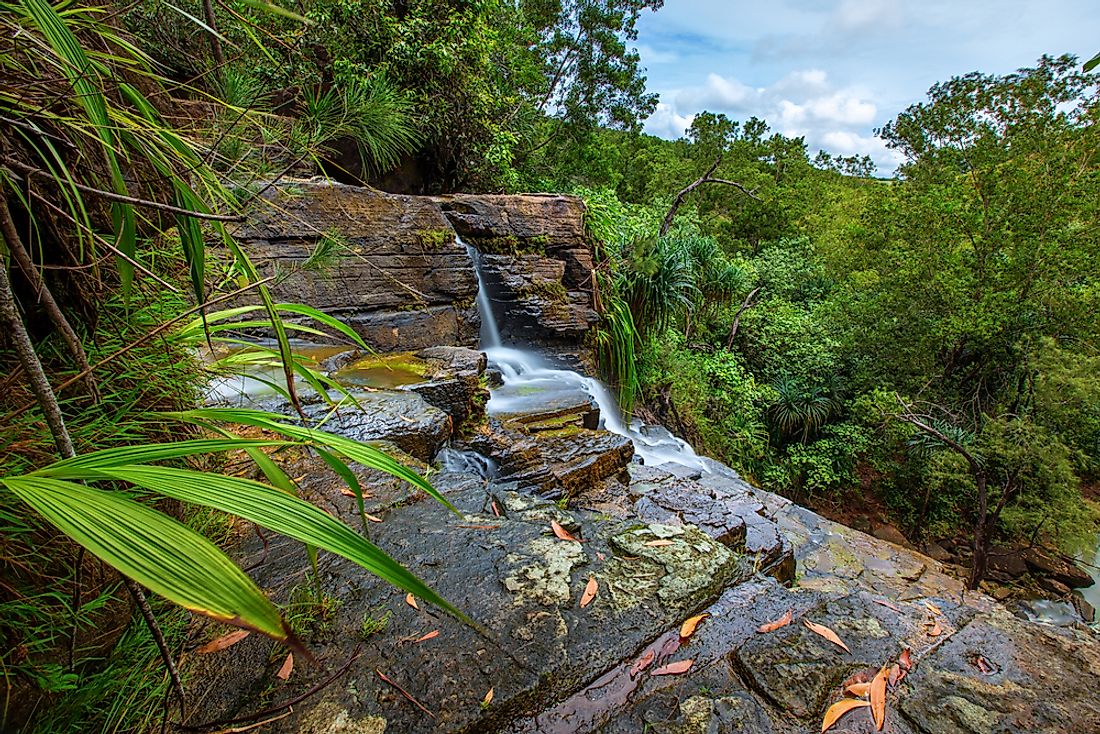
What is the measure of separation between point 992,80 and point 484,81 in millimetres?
8658

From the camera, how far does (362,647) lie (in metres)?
1.38

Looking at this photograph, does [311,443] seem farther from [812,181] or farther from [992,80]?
[812,181]

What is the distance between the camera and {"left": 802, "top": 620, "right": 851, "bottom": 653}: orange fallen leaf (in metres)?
1.57

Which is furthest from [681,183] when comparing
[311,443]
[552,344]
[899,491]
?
[311,443]

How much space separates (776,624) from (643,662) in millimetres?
489

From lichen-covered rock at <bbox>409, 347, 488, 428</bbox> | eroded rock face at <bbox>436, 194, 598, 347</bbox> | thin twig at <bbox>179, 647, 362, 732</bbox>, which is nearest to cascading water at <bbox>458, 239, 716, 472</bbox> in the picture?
eroded rock face at <bbox>436, 194, 598, 347</bbox>

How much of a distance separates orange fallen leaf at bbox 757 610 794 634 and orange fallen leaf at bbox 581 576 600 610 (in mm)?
521

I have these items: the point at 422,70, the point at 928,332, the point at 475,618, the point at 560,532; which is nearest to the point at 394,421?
the point at 560,532

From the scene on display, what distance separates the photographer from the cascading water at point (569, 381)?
5148mm

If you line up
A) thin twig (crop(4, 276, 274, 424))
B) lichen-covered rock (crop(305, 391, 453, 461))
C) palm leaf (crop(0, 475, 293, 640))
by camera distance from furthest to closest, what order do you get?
lichen-covered rock (crop(305, 391, 453, 461)), thin twig (crop(4, 276, 274, 424)), palm leaf (crop(0, 475, 293, 640))

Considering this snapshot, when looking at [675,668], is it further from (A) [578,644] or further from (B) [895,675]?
(B) [895,675]

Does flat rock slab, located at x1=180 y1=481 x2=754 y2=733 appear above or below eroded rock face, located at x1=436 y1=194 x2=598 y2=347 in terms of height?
below

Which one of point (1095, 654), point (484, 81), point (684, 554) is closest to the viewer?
point (1095, 654)

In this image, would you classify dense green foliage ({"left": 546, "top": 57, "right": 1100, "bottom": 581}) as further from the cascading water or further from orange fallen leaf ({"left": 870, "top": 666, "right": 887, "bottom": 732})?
orange fallen leaf ({"left": 870, "top": 666, "right": 887, "bottom": 732})
